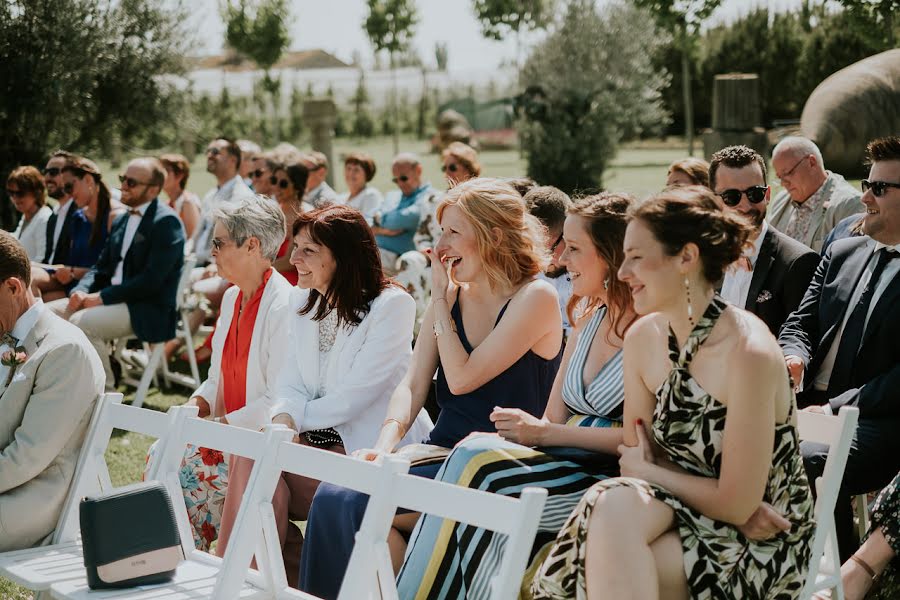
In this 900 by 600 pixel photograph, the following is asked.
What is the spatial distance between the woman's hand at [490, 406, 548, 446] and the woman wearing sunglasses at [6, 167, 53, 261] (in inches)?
272

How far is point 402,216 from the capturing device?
373 inches

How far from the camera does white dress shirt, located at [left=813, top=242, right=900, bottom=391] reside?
4320 millimetres

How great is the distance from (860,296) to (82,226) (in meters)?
6.32

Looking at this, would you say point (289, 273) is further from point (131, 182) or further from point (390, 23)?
point (390, 23)

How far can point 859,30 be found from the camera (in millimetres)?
9711

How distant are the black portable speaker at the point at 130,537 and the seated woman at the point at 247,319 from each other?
1.20 metres

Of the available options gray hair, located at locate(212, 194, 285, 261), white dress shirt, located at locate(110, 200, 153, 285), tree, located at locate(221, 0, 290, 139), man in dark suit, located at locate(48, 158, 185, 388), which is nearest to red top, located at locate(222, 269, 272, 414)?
gray hair, located at locate(212, 194, 285, 261)

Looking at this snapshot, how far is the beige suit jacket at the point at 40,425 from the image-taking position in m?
3.81

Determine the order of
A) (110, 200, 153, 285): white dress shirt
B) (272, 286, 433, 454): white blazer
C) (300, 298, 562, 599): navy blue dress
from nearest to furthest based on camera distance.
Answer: (300, 298, 562, 599): navy blue dress < (272, 286, 433, 454): white blazer < (110, 200, 153, 285): white dress shirt

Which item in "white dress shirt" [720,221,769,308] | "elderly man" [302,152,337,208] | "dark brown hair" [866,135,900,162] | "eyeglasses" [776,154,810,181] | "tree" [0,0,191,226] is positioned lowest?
"white dress shirt" [720,221,769,308]

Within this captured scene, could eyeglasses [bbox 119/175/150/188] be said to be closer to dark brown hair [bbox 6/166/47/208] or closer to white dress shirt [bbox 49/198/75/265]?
white dress shirt [bbox 49/198/75/265]

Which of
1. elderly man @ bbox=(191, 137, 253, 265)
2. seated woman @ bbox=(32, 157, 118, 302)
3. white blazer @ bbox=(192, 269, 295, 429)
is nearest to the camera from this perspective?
white blazer @ bbox=(192, 269, 295, 429)

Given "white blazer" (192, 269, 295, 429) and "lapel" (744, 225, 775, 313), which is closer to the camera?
"white blazer" (192, 269, 295, 429)

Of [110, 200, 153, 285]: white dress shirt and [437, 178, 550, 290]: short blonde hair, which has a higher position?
[437, 178, 550, 290]: short blonde hair
